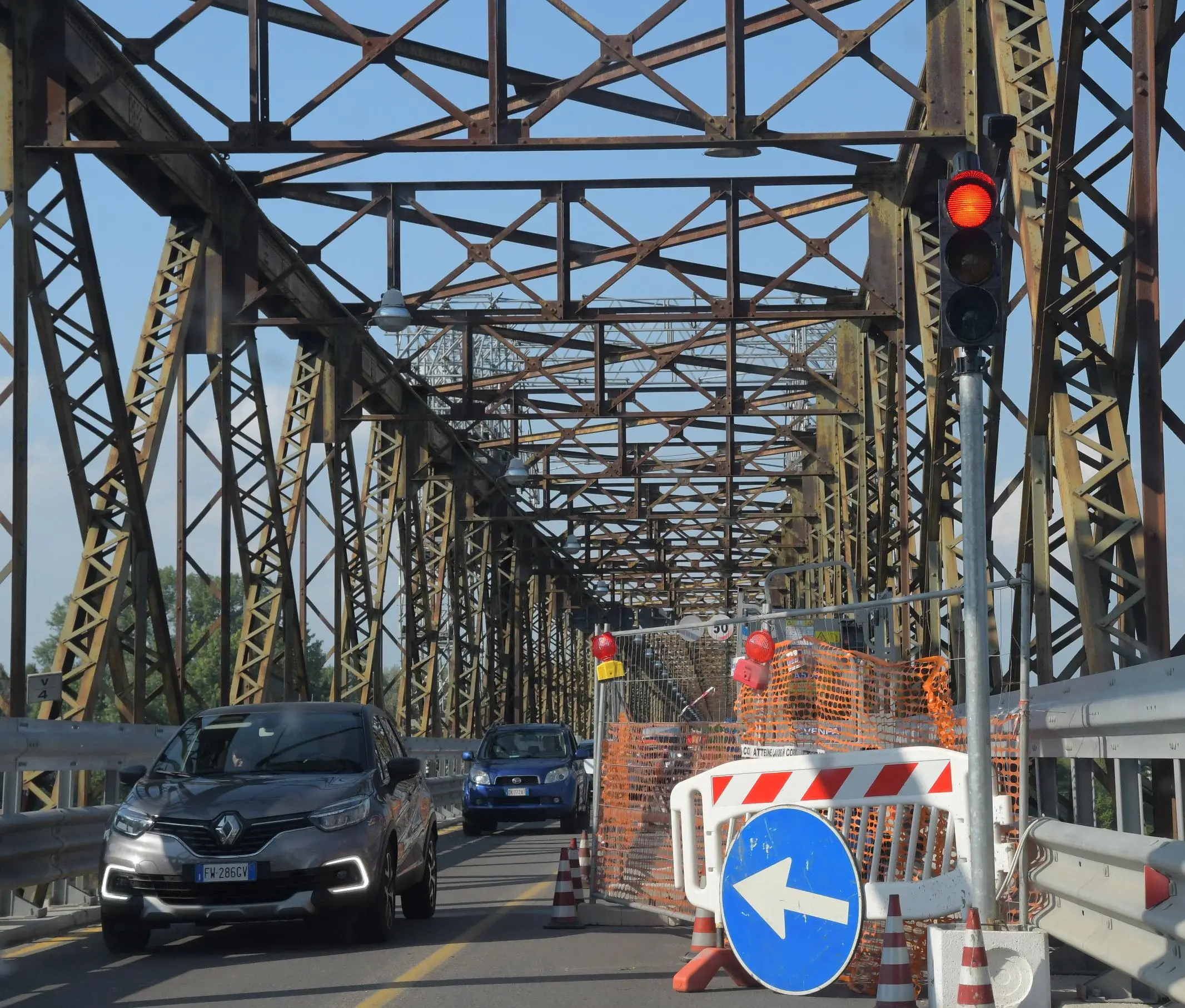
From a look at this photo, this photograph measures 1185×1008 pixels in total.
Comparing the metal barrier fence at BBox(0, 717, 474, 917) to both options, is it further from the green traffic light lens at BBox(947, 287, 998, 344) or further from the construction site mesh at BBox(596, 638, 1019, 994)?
the green traffic light lens at BBox(947, 287, 998, 344)

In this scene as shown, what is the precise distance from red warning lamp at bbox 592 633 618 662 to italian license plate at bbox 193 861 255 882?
119 inches

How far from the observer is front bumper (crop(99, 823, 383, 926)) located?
1036cm

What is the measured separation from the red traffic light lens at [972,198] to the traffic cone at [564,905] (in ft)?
17.8

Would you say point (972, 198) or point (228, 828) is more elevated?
point (972, 198)

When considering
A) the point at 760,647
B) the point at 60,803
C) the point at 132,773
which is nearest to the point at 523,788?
the point at 60,803

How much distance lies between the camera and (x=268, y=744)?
1202cm

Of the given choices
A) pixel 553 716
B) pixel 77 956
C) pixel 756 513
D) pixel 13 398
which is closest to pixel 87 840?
pixel 77 956

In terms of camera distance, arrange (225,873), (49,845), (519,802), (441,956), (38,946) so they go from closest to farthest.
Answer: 1. (441,956)
2. (225,873)
3. (38,946)
4. (49,845)
5. (519,802)

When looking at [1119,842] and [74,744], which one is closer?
[1119,842]

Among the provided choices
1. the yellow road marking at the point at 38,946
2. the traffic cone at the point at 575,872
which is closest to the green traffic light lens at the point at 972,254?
the traffic cone at the point at 575,872

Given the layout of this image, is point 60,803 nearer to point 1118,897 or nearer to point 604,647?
point 604,647

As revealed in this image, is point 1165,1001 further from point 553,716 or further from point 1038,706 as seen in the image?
point 553,716

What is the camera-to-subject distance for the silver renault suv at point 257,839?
10383 millimetres

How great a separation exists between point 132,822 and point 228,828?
64 cm
